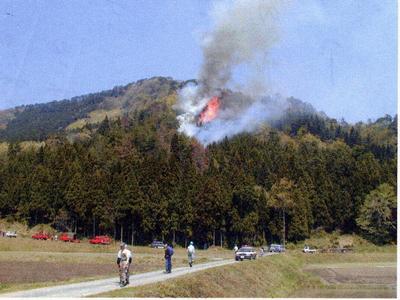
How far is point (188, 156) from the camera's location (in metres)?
138

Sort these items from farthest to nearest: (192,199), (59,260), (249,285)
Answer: (192,199) < (59,260) < (249,285)

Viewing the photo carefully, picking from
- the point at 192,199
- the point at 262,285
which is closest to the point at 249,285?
the point at 262,285

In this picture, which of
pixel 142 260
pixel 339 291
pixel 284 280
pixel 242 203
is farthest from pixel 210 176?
pixel 339 291

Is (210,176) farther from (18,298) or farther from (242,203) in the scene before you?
(18,298)

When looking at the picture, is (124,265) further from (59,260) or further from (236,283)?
(59,260)

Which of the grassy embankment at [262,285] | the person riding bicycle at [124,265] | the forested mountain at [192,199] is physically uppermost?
the forested mountain at [192,199]

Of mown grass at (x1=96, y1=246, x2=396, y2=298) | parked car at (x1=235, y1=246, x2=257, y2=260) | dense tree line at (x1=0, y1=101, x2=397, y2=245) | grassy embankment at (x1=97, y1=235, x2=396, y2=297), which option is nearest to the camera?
mown grass at (x1=96, y1=246, x2=396, y2=298)

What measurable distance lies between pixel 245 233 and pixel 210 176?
14.1m

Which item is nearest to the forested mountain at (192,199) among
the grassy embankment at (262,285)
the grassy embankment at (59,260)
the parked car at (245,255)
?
the grassy embankment at (59,260)

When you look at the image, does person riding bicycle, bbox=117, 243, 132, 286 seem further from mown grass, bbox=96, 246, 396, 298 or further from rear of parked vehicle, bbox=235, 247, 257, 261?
rear of parked vehicle, bbox=235, 247, 257, 261

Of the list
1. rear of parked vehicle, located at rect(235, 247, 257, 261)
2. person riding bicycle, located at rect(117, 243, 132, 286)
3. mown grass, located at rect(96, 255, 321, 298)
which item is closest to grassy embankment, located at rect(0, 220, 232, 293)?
rear of parked vehicle, located at rect(235, 247, 257, 261)

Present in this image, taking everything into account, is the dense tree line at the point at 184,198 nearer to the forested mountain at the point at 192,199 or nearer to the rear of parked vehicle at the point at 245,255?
the forested mountain at the point at 192,199

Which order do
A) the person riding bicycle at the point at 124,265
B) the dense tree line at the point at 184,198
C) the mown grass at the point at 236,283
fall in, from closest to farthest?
the mown grass at the point at 236,283 < the person riding bicycle at the point at 124,265 < the dense tree line at the point at 184,198

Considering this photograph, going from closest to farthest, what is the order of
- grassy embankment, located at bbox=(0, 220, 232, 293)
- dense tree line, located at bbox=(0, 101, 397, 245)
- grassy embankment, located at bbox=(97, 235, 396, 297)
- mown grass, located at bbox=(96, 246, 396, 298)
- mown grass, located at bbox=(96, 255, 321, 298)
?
1. mown grass, located at bbox=(96, 255, 321, 298)
2. mown grass, located at bbox=(96, 246, 396, 298)
3. grassy embankment, located at bbox=(97, 235, 396, 297)
4. grassy embankment, located at bbox=(0, 220, 232, 293)
5. dense tree line, located at bbox=(0, 101, 397, 245)
